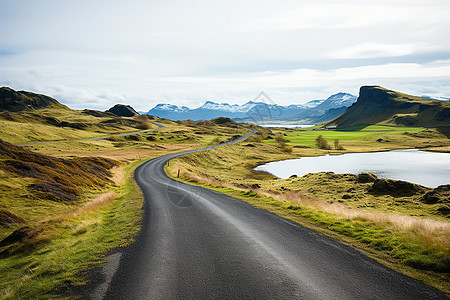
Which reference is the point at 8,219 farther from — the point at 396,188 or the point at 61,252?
the point at 396,188

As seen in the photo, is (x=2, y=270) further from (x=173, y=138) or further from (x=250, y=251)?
(x=173, y=138)

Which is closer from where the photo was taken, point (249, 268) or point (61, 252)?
point (249, 268)

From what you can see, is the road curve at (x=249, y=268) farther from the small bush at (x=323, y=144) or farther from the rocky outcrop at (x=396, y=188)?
the small bush at (x=323, y=144)

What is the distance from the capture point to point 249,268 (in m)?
8.55

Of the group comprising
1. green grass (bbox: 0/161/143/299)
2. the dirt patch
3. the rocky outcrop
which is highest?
the dirt patch

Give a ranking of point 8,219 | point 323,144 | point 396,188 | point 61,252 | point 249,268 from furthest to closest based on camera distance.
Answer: point 323,144
point 396,188
point 8,219
point 61,252
point 249,268

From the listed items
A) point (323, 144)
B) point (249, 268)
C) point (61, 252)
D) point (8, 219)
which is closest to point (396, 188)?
point (249, 268)

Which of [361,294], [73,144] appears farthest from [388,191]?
[73,144]

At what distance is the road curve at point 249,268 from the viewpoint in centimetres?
703

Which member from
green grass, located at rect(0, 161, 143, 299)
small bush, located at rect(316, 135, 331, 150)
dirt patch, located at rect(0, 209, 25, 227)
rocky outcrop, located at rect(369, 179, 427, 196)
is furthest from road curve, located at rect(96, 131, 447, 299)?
small bush, located at rect(316, 135, 331, 150)

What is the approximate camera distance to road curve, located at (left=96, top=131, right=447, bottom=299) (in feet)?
23.1

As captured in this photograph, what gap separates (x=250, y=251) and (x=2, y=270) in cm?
1033

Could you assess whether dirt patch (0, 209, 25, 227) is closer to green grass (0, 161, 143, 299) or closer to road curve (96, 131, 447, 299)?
green grass (0, 161, 143, 299)

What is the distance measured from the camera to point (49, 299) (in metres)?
7.14
